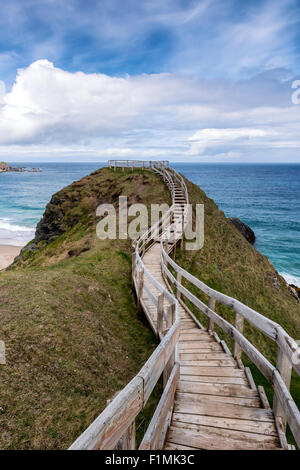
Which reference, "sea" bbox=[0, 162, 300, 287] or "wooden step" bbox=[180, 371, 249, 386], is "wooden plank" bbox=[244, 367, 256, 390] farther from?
"sea" bbox=[0, 162, 300, 287]

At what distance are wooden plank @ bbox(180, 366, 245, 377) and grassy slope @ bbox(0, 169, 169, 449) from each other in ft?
5.58

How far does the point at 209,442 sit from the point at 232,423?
1.65 ft

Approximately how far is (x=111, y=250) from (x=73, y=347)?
8.81m

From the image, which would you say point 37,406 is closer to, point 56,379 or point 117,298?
point 56,379

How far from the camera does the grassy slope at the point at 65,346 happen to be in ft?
17.5

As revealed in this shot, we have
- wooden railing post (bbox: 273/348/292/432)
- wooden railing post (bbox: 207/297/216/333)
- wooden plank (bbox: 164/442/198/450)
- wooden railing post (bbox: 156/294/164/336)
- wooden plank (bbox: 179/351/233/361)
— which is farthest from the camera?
wooden railing post (bbox: 156/294/164/336)

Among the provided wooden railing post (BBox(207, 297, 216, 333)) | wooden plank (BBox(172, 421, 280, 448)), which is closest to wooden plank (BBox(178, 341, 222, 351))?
wooden railing post (BBox(207, 297, 216, 333))

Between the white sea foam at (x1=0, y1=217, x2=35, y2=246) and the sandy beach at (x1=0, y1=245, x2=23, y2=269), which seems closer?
the sandy beach at (x1=0, y1=245, x2=23, y2=269)

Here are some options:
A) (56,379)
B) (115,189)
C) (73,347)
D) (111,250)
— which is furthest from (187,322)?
(115,189)

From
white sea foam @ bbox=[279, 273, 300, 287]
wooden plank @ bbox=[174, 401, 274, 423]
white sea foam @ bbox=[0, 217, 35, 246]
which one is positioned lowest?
white sea foam @ bbox=[279, 273, 300, 287]

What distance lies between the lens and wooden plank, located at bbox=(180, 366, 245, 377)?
510 centimetres

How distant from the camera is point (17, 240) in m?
43.2

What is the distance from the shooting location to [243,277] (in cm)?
1906

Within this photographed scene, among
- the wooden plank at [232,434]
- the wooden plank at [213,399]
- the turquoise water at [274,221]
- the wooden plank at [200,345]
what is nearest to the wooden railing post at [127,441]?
the wooden plank at [232,434]
